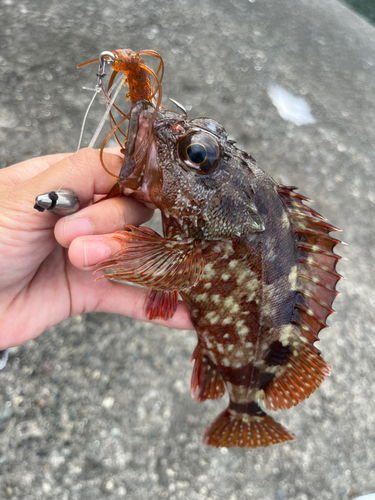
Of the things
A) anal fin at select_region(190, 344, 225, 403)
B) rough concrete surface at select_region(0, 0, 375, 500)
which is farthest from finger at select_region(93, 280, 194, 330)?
rough concrete surface at select_region(0, 0, 375, 500)

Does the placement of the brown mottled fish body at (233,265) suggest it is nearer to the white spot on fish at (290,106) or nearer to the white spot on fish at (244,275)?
the white spot on fish at (244,275)

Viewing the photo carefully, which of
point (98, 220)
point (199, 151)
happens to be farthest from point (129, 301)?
point (199, 151)

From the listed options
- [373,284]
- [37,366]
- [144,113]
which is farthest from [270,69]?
[37,366]

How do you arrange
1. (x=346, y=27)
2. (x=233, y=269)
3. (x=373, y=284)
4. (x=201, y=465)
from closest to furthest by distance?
(x=233, y=269) < (x=201, y=465) < (x=373, y=284) < (x=346, y=27)

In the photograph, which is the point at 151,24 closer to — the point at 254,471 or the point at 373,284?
the point at 373,284

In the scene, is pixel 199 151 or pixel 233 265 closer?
pixel 199 151

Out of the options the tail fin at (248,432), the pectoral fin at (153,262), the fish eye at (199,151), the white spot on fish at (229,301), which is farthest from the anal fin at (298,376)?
the fish eye at (199,151)

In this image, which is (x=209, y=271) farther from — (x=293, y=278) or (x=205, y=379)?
(x=205, y=379)
